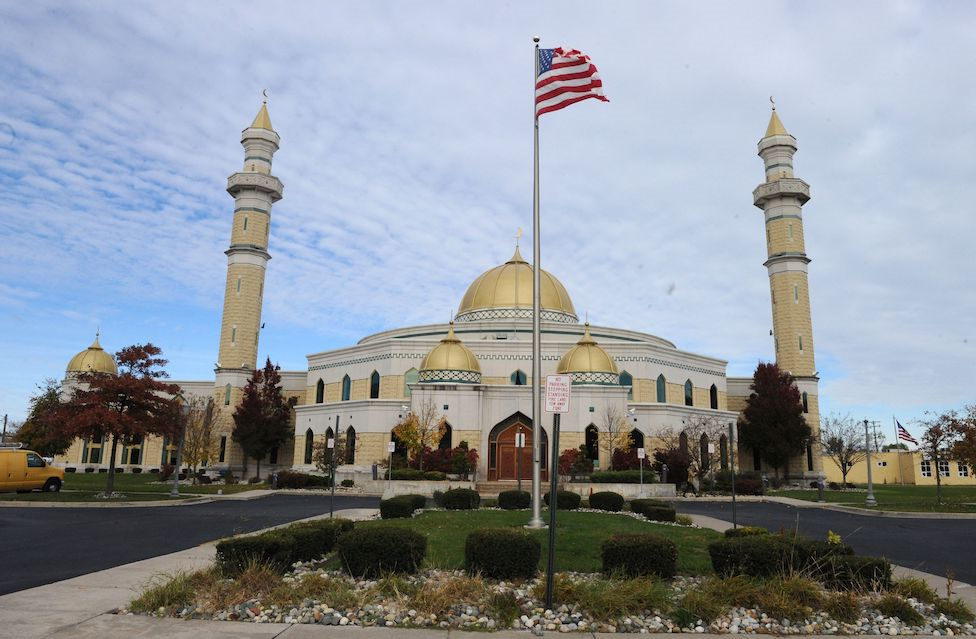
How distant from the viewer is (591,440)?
40281mm

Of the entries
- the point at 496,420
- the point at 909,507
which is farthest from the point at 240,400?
the point at 909,507

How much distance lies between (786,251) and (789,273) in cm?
181

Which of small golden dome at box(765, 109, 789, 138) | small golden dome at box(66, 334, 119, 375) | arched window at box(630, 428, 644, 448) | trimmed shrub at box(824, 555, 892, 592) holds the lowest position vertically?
trimmed shrub at box(824, 555, 892, 592)

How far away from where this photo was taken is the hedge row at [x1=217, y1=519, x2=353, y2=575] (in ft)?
31.3

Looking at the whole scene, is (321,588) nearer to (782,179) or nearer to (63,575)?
(63,575)

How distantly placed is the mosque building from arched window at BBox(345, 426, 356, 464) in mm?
82

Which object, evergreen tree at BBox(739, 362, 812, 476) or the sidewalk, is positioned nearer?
the sidewalk

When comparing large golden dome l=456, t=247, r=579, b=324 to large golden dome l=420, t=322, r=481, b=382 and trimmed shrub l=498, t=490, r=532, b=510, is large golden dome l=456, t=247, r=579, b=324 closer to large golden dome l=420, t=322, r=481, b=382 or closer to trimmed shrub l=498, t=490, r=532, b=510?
large golden dome l=420, t=322, r=481, b=382

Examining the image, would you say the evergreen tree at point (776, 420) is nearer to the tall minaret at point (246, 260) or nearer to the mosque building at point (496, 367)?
the mosque building at point (496, 367)

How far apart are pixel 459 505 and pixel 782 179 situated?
4100 centimetres

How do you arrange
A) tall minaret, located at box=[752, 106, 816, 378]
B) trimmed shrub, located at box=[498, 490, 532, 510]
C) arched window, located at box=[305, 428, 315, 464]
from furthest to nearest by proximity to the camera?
tall minaret, located at box=[752, 106, 816, 378] < arched window, located at box=[305, 428, 315, 464] < trimmed shrub, located at box=[498, 490, 532, 510]

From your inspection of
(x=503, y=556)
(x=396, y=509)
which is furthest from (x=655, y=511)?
(x=503, y=556)

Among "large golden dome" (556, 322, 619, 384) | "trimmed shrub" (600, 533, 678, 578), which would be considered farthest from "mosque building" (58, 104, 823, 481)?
"trimmed shrub" (600, 533, 678, 578)

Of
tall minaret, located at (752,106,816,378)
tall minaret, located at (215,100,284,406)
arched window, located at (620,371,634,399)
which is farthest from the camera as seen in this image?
tall minaret, located at (215,100,284,406)
